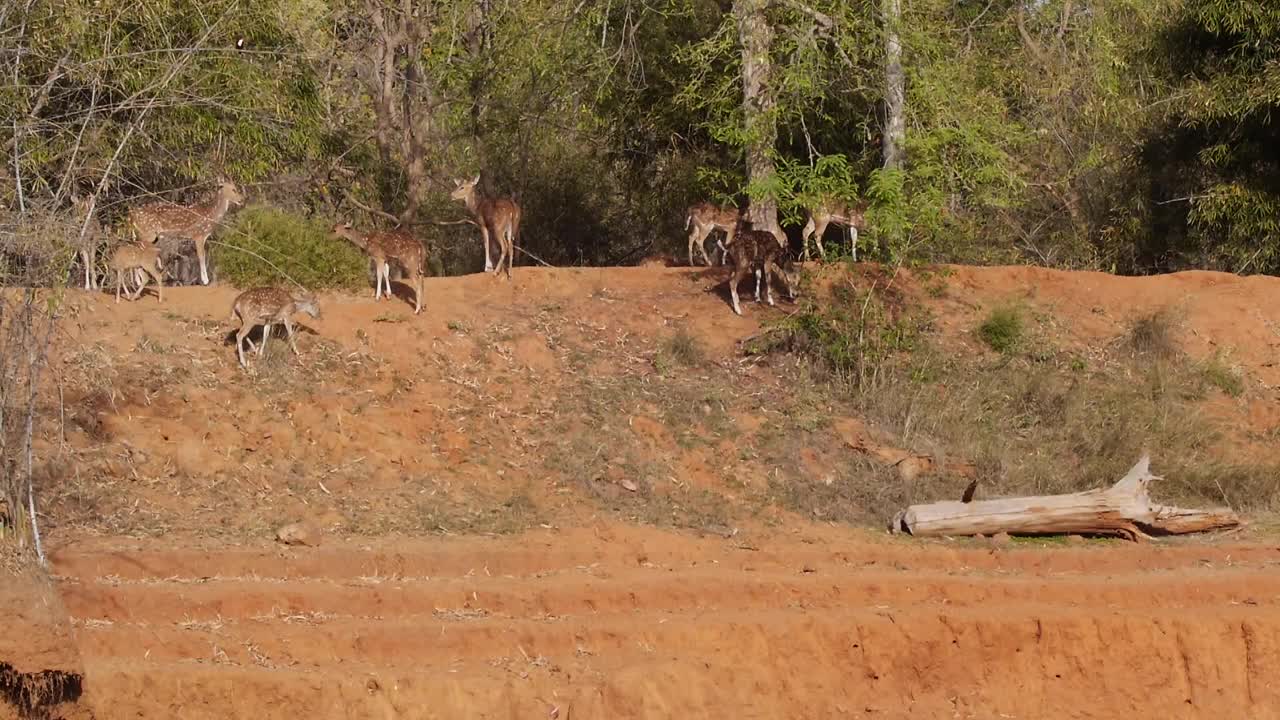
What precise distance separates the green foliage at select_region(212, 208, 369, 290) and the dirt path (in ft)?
18.8

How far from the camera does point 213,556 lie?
1480cm

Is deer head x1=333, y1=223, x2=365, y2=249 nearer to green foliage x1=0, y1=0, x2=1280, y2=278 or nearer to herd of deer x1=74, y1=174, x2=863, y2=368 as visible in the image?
herd of deer x1=74, y1=174, x2=863, y2=368

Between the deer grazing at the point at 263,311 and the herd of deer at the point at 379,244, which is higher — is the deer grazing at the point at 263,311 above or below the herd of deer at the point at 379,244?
below

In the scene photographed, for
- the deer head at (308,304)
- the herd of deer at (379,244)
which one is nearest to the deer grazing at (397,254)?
the herd of deer at (379,244)

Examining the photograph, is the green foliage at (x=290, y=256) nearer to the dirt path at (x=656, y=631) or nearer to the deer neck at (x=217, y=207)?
the deer neck at (x=217, y=207)

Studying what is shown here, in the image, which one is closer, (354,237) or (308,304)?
(308,304)

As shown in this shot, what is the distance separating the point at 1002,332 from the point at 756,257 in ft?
11.5

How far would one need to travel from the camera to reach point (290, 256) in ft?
66.2

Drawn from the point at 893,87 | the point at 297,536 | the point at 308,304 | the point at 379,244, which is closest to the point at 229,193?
the point at 379,244

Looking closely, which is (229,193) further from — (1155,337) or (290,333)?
(1155,337)

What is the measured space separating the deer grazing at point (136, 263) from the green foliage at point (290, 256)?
958mm

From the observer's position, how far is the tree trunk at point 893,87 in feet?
69.9

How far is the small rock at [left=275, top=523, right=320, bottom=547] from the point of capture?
15.4m

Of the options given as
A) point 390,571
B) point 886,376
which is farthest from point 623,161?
point 390,571
